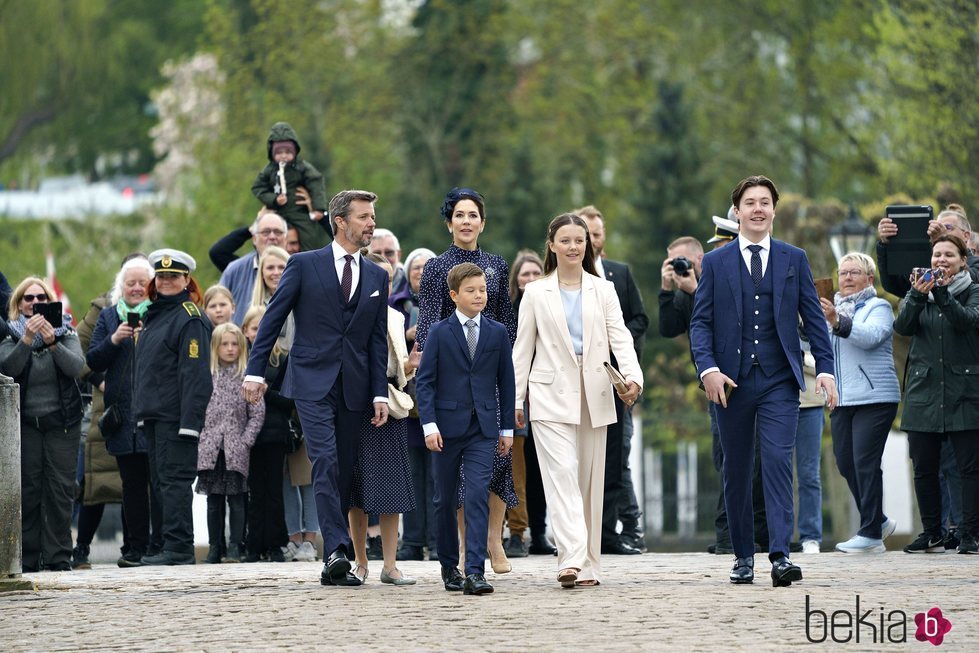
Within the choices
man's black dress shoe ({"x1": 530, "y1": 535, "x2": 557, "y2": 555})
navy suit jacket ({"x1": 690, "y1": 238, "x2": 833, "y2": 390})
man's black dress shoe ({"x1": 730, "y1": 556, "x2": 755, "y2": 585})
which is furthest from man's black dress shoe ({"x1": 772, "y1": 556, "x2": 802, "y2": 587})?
man's black dress shoe ({"x1": 530, "y1": 535, "x2": 557, "y2": 555})

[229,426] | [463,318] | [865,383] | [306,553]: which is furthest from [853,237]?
[463,318]

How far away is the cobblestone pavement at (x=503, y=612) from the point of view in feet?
30.7

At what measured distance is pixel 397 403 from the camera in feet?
40.3

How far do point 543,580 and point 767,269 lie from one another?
7.65 feet

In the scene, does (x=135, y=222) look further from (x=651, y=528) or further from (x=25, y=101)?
(x=651, y=528)

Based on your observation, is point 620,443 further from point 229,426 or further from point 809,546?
point 229,426

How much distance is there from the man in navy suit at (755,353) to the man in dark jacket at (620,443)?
2.89 metres

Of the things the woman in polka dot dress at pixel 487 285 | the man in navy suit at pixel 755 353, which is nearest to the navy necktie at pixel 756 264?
the man in navy suit at pixel 755 353

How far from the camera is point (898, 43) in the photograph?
3075cm

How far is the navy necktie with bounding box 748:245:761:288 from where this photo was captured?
456 inches

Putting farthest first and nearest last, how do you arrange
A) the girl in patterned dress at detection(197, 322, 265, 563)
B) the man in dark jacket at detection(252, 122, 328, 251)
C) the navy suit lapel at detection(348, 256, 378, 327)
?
1. the man in dark jacket at detection(252, 122, 328, 251)
2. the girl in patterned dress at detection(197, 322, 265, 563)
3. the navy suit lapel at detection(348, 256, 378, 327)

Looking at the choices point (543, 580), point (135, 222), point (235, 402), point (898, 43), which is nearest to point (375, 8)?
point (135, 222)

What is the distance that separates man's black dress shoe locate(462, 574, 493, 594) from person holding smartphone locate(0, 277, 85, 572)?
446 centimetres

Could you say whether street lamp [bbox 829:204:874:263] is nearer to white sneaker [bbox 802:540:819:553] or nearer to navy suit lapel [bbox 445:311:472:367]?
white sneaker [bbox 802:540:819:553]
